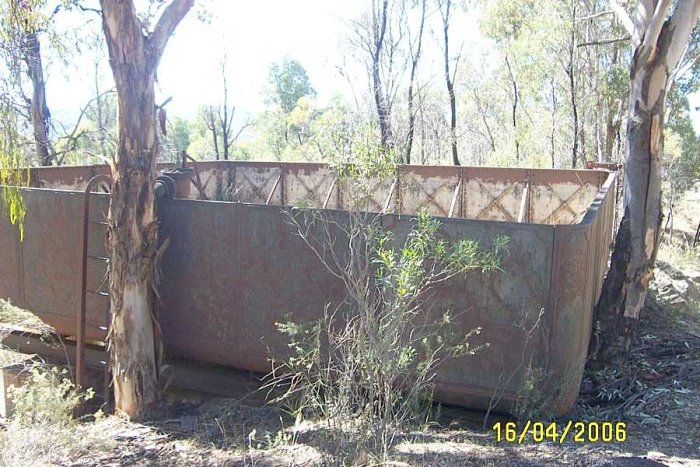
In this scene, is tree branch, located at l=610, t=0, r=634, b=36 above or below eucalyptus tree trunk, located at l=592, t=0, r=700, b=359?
above

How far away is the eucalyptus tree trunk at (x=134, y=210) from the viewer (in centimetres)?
600

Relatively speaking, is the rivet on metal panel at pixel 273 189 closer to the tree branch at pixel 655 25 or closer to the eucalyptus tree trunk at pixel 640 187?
the eucalyptus tree trunk at pixel 640 187

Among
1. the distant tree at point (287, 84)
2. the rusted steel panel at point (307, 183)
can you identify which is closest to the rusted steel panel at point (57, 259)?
the rusted steel panel at point (307, 183)

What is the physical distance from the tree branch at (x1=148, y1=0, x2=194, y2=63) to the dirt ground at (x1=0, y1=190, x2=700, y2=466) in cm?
348

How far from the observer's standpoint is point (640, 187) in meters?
6.77

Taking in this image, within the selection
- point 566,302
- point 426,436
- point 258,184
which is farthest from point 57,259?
point 566,302

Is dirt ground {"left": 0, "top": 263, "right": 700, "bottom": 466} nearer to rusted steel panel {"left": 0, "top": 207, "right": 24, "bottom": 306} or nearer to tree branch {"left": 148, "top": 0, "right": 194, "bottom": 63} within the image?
rusted steel panel {"left": 0, "top": 207, "right": 24, "bottom": 306}

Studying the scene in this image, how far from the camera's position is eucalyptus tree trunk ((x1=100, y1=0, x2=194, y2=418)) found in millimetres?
6004

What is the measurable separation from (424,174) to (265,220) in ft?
17.4

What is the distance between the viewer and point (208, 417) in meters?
6.01

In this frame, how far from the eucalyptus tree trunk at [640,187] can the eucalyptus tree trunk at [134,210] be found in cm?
Result: 461

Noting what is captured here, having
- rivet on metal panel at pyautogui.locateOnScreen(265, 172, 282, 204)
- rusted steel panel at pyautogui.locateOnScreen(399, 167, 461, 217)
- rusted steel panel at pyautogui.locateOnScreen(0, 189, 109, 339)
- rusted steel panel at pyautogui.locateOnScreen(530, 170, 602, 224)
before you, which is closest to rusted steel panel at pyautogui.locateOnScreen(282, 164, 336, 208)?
rivet on metal panel at pyautogui.locateOnScreen(265, 172, 282, 204)
